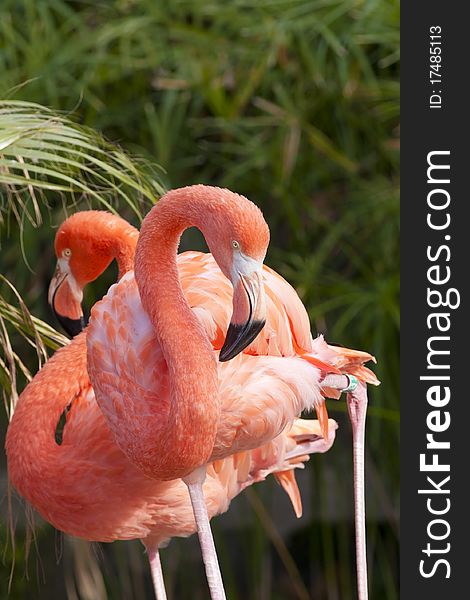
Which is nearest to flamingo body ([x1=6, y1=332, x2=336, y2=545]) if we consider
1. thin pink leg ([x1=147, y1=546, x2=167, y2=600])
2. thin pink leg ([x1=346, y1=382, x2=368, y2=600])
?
thin pink leg ([x1=147, y1=546, x2=167, y2=600])

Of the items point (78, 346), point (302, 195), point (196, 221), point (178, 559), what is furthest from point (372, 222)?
point (196, 221)

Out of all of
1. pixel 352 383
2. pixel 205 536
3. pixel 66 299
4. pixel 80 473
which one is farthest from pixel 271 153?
pixel 205 536

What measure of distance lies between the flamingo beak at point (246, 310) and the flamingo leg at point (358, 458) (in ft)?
1.18

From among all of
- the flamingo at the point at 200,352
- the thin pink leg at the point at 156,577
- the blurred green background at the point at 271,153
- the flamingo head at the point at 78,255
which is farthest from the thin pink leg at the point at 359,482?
the blurred green background at the point at 271,153

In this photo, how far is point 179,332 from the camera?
1.33 m

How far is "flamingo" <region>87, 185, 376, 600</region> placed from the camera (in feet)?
4.02

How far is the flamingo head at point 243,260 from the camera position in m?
1.21

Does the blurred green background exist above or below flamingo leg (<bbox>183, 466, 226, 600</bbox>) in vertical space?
above

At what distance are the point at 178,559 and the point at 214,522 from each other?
6.8 inches

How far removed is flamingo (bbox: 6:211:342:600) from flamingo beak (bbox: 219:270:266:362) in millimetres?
459

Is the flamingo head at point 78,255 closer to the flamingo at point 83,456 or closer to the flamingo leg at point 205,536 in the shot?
the flamingo at point 83,456

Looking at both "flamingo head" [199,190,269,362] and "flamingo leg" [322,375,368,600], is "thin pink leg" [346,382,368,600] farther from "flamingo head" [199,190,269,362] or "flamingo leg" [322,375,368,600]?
"flamingo head" [199,190,269,362]

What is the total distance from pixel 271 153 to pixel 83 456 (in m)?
1.35

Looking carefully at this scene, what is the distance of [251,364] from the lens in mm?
1489
